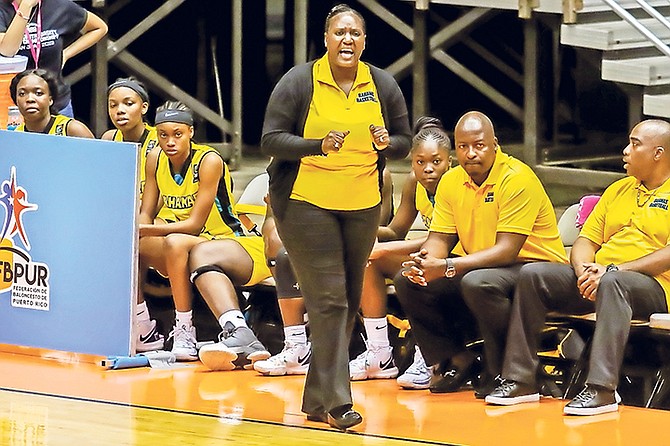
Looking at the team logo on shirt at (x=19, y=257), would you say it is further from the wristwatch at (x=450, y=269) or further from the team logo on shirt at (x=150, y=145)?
the wristwatch at (x=450, y=269)

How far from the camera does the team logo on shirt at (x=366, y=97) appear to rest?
6.11 m

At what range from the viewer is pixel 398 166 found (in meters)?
12.6

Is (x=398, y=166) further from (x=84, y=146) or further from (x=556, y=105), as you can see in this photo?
(x=84, y=146)

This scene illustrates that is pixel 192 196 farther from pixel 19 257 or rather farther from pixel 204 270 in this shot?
pixel 19 257

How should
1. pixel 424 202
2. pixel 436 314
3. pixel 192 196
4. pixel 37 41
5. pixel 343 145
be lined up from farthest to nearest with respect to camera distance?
pixel 37 41, pixel 192 196, pixel 424 202, pixel 436 314, pixel 343 145

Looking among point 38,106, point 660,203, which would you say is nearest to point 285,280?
point 660,203

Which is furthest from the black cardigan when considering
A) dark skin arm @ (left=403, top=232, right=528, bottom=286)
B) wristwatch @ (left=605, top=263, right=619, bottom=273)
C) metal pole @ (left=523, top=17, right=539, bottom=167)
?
metal pole @ (left=523, top=17, right=539, bottom=167)

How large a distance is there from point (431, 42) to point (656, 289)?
5530mm

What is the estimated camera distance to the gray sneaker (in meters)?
7.29

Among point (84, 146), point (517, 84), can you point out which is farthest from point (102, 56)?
point (84, 146)

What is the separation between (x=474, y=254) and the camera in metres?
6.72

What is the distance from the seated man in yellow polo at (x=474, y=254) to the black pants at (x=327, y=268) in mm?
511

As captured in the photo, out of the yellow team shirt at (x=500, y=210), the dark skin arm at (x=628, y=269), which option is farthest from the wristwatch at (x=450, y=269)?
the dark skin arm at (x=628, y=269)

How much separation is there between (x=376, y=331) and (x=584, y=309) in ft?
3.23
